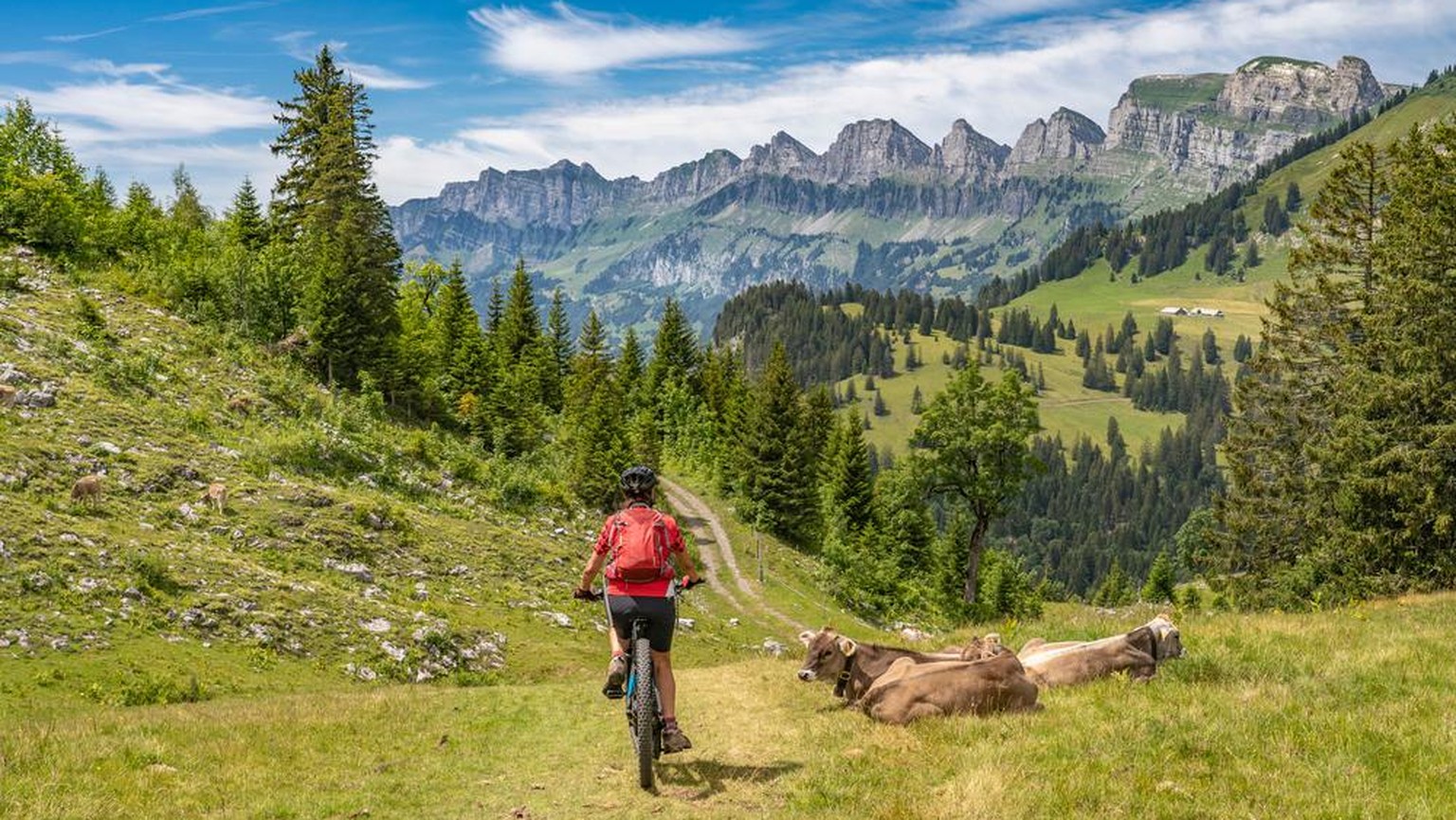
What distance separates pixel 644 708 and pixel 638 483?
2.64 m

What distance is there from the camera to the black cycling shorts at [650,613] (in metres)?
10.7

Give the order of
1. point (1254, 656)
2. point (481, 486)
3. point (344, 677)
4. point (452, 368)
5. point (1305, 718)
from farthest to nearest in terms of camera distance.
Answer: point (452, 368) < point (481, 486) < point (344, 677) < point (1254, 656) < point (1305, 718)

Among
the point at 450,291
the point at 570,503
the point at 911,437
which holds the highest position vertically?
the point at 450,291

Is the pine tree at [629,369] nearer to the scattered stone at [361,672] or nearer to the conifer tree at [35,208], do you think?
the conifer tree at [35,208]

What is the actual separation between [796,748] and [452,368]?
200ft

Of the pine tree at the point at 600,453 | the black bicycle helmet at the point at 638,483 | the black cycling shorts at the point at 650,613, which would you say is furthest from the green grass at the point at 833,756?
the pine tree at the point at 600,453

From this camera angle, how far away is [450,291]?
261 ft

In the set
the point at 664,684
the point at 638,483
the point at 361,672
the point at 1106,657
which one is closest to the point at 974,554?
the point at 361,672

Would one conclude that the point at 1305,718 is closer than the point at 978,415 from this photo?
Yes

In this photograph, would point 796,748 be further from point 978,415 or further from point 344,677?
point 978,415

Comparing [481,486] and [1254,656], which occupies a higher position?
[1254,656]

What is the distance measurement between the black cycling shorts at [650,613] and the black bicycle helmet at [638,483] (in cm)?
128

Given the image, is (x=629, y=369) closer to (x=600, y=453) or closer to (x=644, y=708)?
(x=600, y=453)

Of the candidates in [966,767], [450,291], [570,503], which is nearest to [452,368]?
[450,291]
